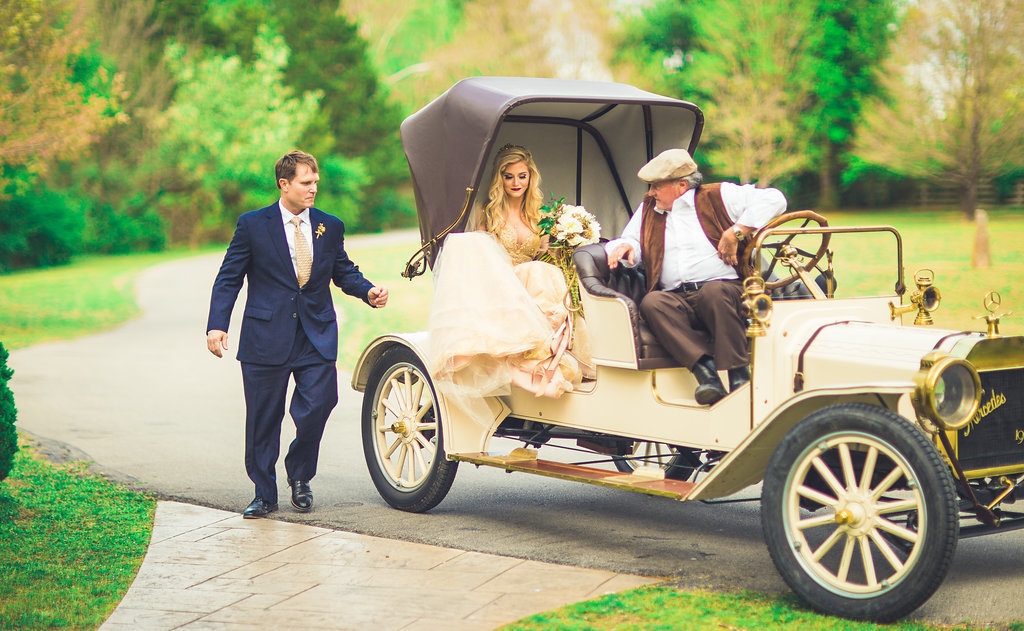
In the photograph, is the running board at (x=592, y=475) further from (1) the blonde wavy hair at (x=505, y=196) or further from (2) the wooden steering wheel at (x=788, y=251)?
(1) the blonde wavy hair at (x=505, y=196)

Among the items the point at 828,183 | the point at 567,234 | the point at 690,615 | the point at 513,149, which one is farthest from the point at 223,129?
the point at 690,615

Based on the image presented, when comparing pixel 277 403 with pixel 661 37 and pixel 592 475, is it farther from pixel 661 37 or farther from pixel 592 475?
pixel 661 37

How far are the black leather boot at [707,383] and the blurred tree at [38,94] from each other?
45.4 feet

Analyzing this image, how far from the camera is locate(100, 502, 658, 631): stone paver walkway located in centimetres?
484

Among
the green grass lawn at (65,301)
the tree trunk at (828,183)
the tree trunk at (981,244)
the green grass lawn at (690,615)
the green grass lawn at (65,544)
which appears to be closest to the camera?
the green grass lawn at (690,615)

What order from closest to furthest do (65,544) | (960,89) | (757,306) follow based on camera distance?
(757,306), (65,544), (960,89)

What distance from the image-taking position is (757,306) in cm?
531

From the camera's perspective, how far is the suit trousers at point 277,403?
6926 mm

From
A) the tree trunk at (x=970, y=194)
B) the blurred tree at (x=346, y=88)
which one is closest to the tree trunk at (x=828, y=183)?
the tree trunk at (x=970, y=194)

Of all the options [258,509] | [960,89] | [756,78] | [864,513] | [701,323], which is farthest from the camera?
[756,78]

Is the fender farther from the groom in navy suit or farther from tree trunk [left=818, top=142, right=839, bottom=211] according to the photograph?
tree trunk [left=818, top=142, right=839, bottom=211]

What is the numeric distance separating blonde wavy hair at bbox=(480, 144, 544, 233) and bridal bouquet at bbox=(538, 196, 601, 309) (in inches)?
6.8

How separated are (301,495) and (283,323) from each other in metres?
1.07

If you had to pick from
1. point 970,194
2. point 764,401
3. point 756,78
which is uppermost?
point 756,78
